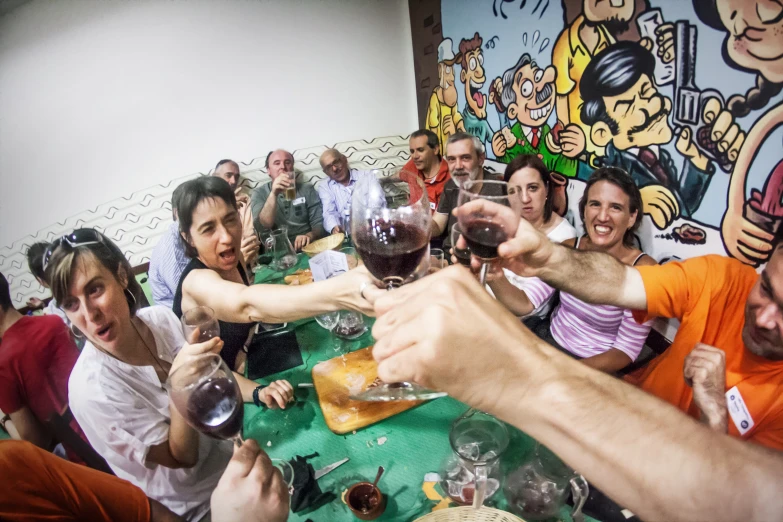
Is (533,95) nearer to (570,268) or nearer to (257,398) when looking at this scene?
(570,268)

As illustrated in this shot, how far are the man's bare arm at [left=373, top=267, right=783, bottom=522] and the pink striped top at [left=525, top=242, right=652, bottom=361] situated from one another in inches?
51.3

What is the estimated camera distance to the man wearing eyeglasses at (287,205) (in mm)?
3551

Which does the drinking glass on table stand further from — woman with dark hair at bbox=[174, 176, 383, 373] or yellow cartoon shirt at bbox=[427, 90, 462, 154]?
yellow cartoon shirt at bbox=[427, 90, 462, 154]

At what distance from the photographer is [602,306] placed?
6.00ft

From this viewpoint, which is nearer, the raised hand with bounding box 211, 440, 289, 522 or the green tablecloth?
the raised hand with bounding box 211, 440, 289, 522

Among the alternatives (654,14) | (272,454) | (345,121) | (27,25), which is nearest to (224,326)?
(272,454)

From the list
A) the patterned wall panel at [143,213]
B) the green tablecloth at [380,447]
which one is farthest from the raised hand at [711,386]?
the patterned wall panel at [143,213]

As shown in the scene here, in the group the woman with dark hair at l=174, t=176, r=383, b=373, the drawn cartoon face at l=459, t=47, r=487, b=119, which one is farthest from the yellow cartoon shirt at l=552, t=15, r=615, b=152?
the woman with dark hair at l=174, t=176, r=383, b=373

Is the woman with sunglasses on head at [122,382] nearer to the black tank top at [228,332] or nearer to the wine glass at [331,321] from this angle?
the black tank top at [228,332]

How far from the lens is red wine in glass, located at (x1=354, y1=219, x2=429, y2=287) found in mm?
803

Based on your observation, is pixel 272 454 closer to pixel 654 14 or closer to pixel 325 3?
pixel 654 14

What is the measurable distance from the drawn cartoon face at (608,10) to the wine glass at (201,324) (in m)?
2.74

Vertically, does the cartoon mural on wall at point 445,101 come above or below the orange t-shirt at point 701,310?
above

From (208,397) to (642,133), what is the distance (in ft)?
8.36
